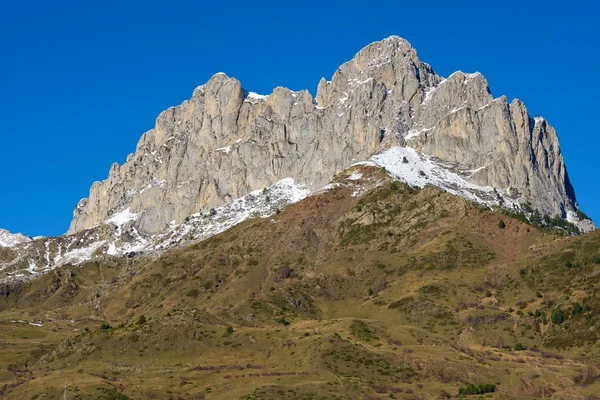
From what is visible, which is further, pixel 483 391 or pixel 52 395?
pixel 483 391

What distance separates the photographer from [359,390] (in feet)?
617

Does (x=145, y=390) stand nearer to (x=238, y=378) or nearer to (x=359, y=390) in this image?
(x=238, y=378)

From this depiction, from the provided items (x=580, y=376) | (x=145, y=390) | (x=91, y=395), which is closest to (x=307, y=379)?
(x=145, y=390)

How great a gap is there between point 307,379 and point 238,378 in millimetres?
18063

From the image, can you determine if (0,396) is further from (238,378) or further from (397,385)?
(397,385)

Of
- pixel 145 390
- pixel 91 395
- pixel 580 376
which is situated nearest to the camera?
pixel 91 395

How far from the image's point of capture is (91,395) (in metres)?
175

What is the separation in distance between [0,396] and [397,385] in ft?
317

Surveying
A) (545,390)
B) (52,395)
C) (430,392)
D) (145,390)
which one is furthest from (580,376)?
(52,395)

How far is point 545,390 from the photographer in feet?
631

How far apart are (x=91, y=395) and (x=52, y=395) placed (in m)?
9.83

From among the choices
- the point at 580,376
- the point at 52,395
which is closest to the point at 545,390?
the point at 580,376

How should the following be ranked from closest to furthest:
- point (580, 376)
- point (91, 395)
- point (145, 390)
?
point (91, 395)
point (145, 390)
point (580, 376)

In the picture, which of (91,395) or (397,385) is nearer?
(91,395)
